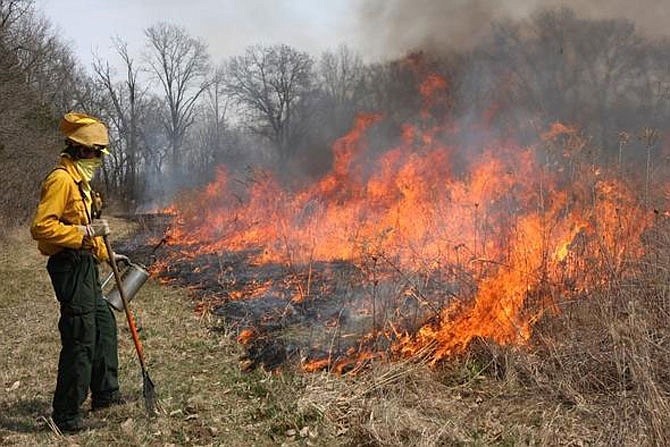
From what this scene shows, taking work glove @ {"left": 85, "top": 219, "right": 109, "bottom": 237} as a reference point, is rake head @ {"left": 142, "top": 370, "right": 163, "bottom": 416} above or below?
below

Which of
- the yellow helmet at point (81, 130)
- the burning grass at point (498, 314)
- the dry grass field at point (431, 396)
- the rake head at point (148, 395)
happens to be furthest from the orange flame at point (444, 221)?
the yellow helmet at point (81, 130)

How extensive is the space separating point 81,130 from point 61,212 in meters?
0.59

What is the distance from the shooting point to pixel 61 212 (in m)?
3.57

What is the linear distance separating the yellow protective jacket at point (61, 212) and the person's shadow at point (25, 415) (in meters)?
1.31

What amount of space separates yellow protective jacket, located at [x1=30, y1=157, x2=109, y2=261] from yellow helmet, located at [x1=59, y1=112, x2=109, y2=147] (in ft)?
0.58

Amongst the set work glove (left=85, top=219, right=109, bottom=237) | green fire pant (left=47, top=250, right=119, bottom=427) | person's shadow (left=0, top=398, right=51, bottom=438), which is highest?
work glove (left=85, top=219, right=109, bottom=237)

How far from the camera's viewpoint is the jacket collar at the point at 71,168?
370 cm

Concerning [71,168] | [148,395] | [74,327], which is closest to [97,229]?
[71,168]

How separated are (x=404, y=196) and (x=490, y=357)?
21.4ft

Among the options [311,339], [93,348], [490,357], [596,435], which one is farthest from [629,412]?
[93,348]

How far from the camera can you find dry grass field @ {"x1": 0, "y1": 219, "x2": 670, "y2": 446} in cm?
363

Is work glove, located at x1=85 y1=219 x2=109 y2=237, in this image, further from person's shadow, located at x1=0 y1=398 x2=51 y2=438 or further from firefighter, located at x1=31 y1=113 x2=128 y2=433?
person's shadow, located at x1=0 y1=398 x2=51 y2=438

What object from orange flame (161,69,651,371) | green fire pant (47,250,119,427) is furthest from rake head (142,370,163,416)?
orange flame (161,69,651,371)

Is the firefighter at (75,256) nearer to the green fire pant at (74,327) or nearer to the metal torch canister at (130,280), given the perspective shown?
the green fire pant at (74,327)
